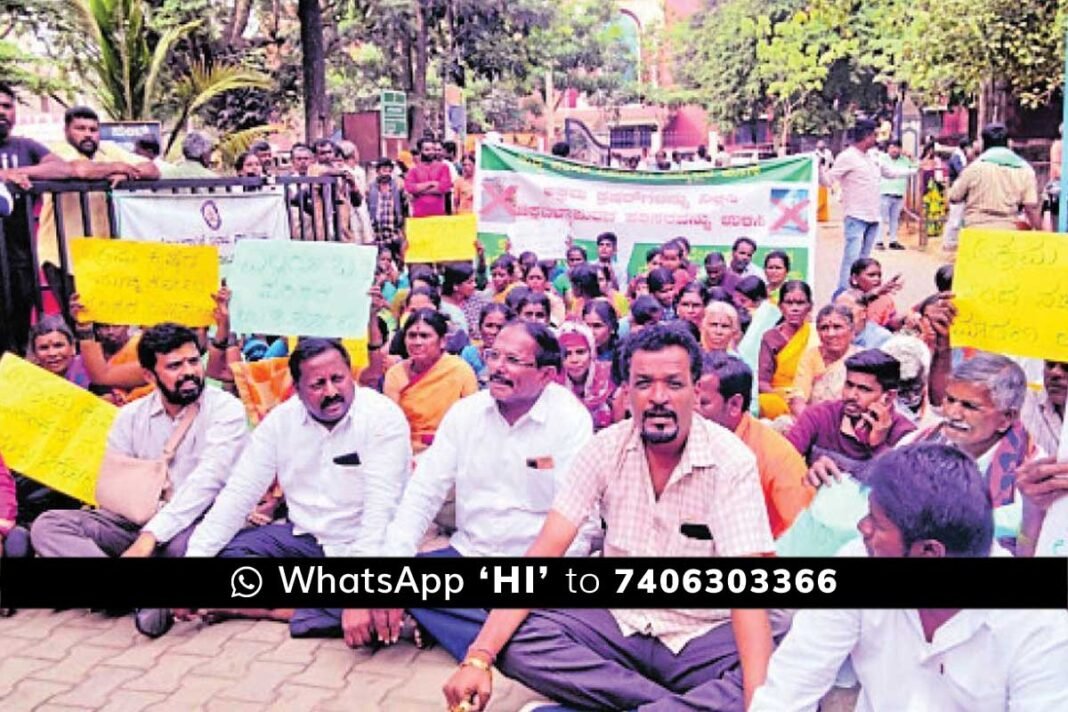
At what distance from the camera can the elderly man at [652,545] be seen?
2.46 m

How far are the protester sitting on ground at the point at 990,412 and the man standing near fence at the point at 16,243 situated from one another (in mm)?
3208

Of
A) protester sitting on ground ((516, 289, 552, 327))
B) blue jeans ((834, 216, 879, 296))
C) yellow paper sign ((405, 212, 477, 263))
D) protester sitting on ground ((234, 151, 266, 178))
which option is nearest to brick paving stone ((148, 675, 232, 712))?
protester sitting on ground ((516, 289, 552, 327))

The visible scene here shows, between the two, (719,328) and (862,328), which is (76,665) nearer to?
(719,328)

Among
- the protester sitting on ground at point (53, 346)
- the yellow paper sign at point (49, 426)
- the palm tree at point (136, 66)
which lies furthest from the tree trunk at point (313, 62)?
the yellow paper sign at point (49, 426)

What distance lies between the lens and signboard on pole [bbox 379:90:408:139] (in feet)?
16.2

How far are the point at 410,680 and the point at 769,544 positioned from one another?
4.09ft

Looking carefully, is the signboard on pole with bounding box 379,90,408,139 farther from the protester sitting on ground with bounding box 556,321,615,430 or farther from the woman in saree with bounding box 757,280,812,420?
the woman in saree with bounding box 757,280,812,420

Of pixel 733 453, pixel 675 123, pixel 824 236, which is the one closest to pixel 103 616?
pixel 733 453

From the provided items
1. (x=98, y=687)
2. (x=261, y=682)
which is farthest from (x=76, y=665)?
(x=261, y=682)

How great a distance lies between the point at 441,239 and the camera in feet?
20.1

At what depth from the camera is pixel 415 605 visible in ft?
6.87

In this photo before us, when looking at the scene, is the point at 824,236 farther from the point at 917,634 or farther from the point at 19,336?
the point at 917,634

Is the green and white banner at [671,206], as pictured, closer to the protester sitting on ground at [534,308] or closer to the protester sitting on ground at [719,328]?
the protester sitting on ground at [534,308]

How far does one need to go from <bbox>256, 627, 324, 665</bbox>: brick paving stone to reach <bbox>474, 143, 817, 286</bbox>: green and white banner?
12.2ft
